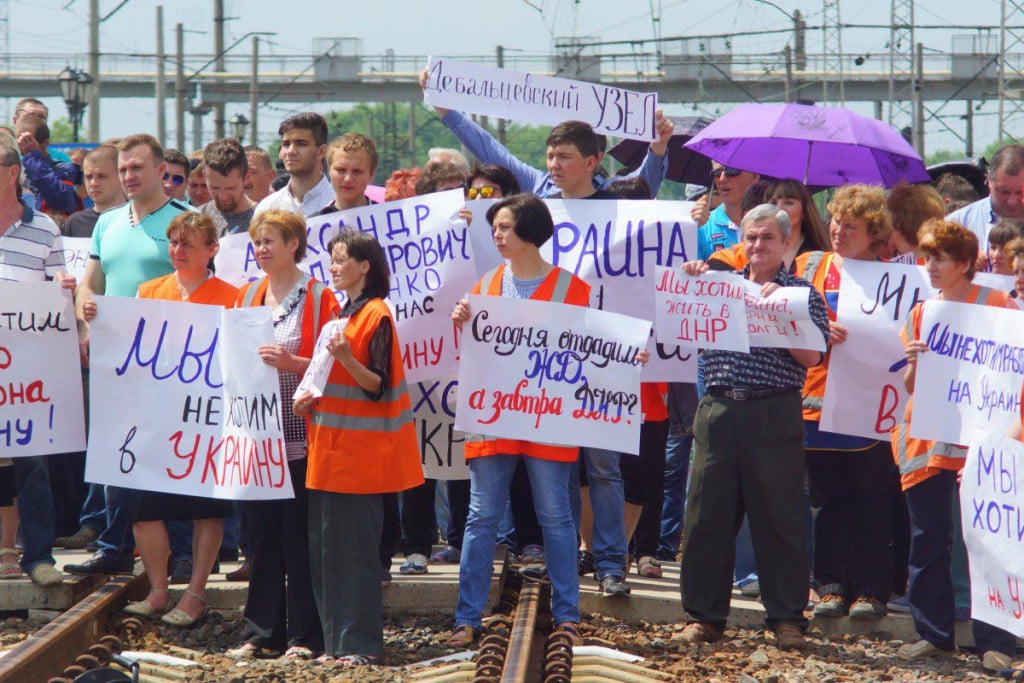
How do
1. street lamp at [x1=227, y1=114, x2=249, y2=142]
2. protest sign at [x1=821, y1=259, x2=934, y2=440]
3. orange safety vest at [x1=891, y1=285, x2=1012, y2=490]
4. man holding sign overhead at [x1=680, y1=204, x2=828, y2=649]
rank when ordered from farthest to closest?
1. street lamp at [x1=227, y1=114, x2=249, y2=142]
2. protest sign at [x1=821, y1=259, x2=934, y2=440]
3. man holding sign overhead at [x1=680, y1=204, x2=828, y2=649]
4. orange safety vest at [x1=891, y1=285, x2=1012, y2=490]

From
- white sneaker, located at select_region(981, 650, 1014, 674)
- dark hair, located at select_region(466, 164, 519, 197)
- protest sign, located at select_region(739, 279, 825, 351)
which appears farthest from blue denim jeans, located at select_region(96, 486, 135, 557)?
white sneaker, located at select_region(981, 650, 1014, 674)

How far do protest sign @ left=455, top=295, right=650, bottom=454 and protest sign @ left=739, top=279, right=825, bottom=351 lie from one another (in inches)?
21.4

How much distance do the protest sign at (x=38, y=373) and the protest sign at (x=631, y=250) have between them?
2765mm

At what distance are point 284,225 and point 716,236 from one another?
2.85m

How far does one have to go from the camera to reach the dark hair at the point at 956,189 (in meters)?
10.2

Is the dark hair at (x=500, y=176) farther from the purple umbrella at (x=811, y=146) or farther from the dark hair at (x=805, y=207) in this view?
the dark hair at (x=805, y=207)

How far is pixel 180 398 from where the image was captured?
26.0 ft

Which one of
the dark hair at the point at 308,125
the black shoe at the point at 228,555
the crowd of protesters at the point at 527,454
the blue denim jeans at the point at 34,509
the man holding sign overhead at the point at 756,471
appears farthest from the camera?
the black shoe at the point at 228,555

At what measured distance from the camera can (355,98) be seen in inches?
3027

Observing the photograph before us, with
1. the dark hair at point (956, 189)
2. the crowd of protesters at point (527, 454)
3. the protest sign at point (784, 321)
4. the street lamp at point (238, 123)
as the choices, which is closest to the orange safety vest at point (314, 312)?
the crowd of protesters at point (527, 454)

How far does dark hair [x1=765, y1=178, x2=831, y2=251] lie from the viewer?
8133 millimetres

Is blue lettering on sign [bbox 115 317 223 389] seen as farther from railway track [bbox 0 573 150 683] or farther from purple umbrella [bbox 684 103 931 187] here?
purple umbrella [bbox 684 103 931 187]

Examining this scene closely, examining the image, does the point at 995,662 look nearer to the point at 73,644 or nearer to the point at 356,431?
the point at 356,431

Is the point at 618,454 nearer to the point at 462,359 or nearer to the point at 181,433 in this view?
the point at 462,359
